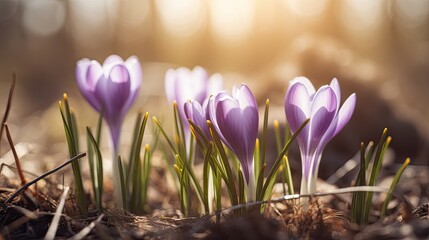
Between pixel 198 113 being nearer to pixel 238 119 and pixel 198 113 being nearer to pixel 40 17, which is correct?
pixel 238 119

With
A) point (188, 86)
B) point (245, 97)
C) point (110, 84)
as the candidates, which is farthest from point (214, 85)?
point (245, 97)

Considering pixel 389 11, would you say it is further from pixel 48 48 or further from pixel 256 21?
pixel 48 48

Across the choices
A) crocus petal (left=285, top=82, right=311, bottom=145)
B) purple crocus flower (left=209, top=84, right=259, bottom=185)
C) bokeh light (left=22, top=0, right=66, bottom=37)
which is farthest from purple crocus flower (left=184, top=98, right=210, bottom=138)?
bokeh light (left=22, top=0, right=66, bottom=37)

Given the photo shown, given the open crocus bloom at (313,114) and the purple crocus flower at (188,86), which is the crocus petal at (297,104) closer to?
the open crocus bloom at (313,114)

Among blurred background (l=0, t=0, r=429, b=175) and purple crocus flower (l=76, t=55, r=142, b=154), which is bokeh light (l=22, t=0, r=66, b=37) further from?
purple crocus flower (l=76, t=55, r=142, b=154)

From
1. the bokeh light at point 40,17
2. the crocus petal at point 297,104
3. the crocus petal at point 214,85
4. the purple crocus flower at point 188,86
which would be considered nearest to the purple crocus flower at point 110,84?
the purple crocus flower at point 188,86

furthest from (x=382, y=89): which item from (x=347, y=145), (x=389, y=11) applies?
(x=389, y=11)
